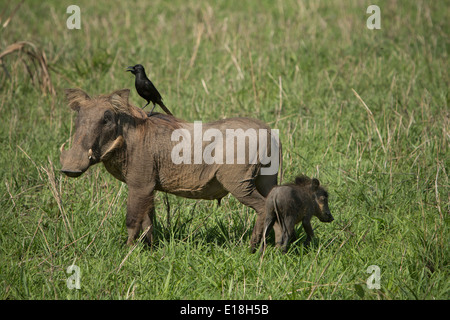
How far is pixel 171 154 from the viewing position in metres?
4.48

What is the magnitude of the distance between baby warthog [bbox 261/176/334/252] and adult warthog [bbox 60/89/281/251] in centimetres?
14

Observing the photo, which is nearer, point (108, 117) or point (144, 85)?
point (108, 117)

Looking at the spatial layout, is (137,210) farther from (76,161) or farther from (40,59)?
(40,59)

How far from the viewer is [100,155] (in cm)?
431

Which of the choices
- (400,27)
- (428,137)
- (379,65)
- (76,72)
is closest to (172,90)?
(76,72)

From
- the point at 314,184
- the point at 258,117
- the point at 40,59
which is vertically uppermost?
the point at 40,59

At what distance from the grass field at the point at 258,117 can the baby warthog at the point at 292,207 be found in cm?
21

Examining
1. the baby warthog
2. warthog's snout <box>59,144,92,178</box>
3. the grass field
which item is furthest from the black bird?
the baby warthog

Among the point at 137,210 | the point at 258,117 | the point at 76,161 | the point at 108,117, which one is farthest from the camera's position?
the point at 258,117

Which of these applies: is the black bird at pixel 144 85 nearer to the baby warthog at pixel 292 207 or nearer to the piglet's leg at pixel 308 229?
the baby warthog at pixel 292 207

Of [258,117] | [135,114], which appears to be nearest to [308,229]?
[135,114]

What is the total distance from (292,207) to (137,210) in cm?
121

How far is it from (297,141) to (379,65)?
90.2 inches

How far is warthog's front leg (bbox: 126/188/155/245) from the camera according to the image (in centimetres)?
445
